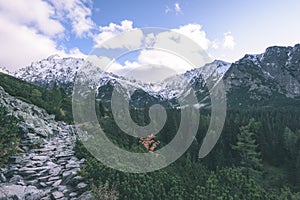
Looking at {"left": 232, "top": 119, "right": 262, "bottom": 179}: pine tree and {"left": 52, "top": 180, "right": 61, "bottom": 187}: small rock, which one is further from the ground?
{"left": 52, "top": 180, "right": 61, "bottom": 187}: small rock

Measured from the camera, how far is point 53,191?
8.28m

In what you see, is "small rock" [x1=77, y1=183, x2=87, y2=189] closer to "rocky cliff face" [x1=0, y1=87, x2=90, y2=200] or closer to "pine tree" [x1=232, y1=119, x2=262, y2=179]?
"rocky cliff face" [x1=0, y1=87, x2=90, y2=200]

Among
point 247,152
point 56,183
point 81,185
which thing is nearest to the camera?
point 81,185

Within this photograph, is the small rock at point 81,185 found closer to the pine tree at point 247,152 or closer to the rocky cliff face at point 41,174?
the rocky cliff face at point 41,174

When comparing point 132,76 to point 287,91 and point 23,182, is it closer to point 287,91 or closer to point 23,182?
point 23,182

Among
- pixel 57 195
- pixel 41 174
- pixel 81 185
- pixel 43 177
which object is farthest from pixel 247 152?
pixel 57 195

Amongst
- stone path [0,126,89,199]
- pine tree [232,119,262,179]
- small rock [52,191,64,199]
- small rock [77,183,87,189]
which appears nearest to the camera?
small rock [52,191,64,199]

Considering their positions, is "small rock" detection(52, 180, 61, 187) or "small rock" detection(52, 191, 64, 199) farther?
"small rock" detection(52, 180, 61, 187)

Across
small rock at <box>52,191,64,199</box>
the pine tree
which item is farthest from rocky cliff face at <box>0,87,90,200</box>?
the pine tree

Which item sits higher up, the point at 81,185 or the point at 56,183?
the point at 81,185

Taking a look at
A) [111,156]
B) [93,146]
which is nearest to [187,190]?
[111,156]

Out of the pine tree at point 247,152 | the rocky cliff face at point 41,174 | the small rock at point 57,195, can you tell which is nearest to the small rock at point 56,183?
the rocky cliff face at point 41,174

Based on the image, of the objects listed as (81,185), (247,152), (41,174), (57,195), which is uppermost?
(81,185)

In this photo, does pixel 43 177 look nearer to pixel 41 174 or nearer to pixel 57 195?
pixel 41 174
